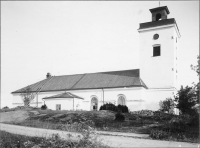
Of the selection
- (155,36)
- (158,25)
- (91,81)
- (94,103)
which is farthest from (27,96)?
(158,25)

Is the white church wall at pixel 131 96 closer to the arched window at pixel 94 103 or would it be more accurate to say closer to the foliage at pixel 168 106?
the arched window at pixel 94 103

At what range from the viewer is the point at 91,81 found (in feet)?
131

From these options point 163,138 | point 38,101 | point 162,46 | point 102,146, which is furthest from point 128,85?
point 102,146

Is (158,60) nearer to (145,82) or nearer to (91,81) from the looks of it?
(145,82)

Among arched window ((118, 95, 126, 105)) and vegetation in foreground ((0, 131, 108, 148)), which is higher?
arched window ((118, 95, 126, 105))

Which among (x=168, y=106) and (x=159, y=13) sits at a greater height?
(x=159, y=13)

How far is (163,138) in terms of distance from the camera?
37.7 feet

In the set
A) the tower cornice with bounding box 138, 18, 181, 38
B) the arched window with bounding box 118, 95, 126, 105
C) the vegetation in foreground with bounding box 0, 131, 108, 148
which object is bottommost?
the vegetation in foreground with bounding box 0, 131, 108, 148


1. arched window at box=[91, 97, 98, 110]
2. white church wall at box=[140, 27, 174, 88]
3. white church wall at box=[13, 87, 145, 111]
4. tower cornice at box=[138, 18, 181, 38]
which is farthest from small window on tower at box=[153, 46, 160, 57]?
arched window at box=[91, 97, 98, 110]

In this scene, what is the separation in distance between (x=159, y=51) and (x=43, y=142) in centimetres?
2846

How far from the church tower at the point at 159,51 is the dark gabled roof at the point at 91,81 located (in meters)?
2.21

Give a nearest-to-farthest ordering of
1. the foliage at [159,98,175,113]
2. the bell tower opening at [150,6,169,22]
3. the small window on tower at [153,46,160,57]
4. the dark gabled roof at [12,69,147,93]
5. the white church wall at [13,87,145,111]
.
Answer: the foliage at [159,98,175,113] < the white church wall at [13,87,145,111] < the small window on tower at [153,46,160,57] < the bell tower opening at [150,6,169,22] < the dark gabled roof at [12,69,147,93]

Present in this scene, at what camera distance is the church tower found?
34000mm

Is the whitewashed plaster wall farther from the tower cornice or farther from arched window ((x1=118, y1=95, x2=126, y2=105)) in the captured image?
arched window ((x1=118, y1=95, x2=126, y2=105))
